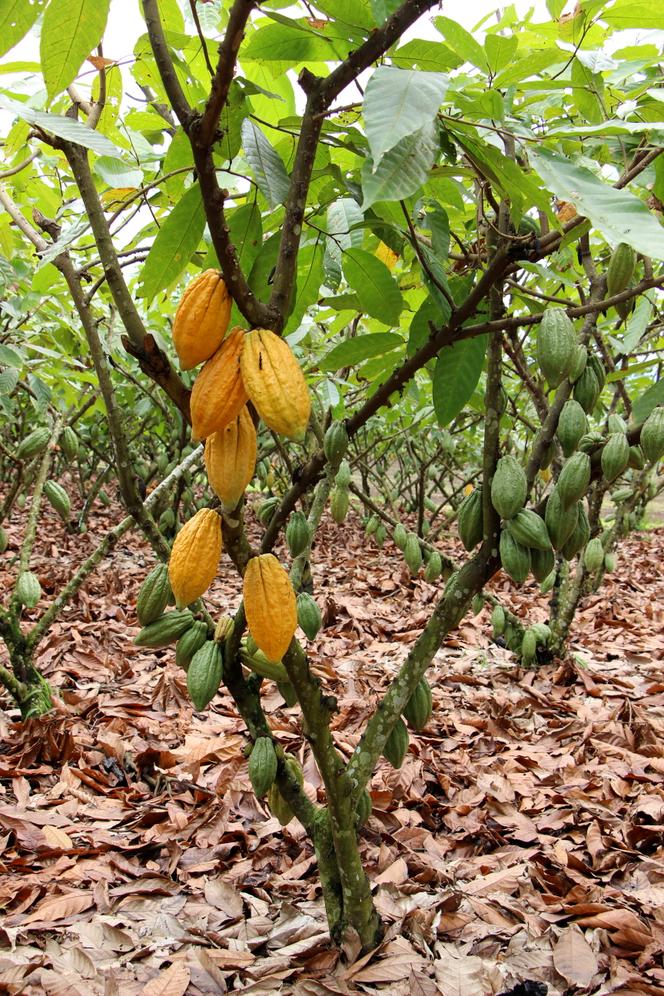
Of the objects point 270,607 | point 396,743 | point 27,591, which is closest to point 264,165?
point 270,607

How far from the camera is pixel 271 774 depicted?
132 cm

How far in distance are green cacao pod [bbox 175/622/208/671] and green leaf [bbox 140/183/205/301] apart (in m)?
0.62

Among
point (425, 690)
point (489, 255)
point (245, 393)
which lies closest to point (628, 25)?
Answer: point (489, 255)

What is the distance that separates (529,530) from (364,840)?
3.69ft

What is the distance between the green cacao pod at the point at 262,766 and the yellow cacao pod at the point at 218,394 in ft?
2.34

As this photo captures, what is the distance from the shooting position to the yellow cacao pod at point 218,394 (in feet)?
2.68

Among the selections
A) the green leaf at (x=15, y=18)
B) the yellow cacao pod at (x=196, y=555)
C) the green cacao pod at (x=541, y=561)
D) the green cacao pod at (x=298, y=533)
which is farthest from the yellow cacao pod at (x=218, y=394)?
the green cacao pod at (x=298, y=533)

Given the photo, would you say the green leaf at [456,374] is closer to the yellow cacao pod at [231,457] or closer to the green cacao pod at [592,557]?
the yellow cacao pod at [231,457]

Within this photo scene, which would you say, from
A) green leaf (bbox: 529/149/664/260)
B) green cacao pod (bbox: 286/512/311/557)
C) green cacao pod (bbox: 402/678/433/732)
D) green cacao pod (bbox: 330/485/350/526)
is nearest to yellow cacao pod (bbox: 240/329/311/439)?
green leaf (bbox: 529/149/664/260)

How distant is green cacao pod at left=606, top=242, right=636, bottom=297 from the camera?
1.22 m

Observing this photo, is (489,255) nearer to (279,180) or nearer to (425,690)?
(279,180)

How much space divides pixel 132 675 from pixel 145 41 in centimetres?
243

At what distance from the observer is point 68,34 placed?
0.71 meters

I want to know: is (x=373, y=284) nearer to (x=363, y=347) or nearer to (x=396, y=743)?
(x=363, y=347)
